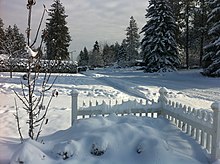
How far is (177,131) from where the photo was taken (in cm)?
475

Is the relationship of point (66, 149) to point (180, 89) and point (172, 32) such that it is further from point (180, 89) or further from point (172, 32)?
point (172, 32)

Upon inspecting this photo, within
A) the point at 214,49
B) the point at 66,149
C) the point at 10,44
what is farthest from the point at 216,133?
the point at 10,44

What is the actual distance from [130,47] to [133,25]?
507 cm

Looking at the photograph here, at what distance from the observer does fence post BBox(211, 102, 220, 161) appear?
12.4 ft

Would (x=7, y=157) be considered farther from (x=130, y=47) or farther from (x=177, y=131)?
(x=130, y=47)

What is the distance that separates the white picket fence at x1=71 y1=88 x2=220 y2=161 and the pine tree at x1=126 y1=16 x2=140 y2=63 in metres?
47.9

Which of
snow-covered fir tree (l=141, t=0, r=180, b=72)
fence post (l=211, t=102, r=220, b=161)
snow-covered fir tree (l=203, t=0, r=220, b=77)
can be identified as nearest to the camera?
fence post (l=211, t=102, r=220, b=161)

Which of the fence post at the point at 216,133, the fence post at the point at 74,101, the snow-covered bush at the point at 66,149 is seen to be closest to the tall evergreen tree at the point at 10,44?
the fence post at the point at 74,101

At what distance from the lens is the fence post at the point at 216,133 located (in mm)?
3766

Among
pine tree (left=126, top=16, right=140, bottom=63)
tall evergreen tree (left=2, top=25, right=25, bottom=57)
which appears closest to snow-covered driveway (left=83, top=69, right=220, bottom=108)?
tall evergreen tree (left=2, top=25, right=25, bottom=57)

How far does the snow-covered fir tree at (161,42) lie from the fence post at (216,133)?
78.3ft

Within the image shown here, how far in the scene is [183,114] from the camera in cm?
477

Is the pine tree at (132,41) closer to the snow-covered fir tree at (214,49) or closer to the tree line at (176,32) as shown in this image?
the tree line at (176,32)

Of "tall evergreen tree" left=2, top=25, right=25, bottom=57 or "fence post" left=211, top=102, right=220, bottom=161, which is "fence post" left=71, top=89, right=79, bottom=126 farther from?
"tall evergreen tree" left=2, top=25, right=25, bottom=57
